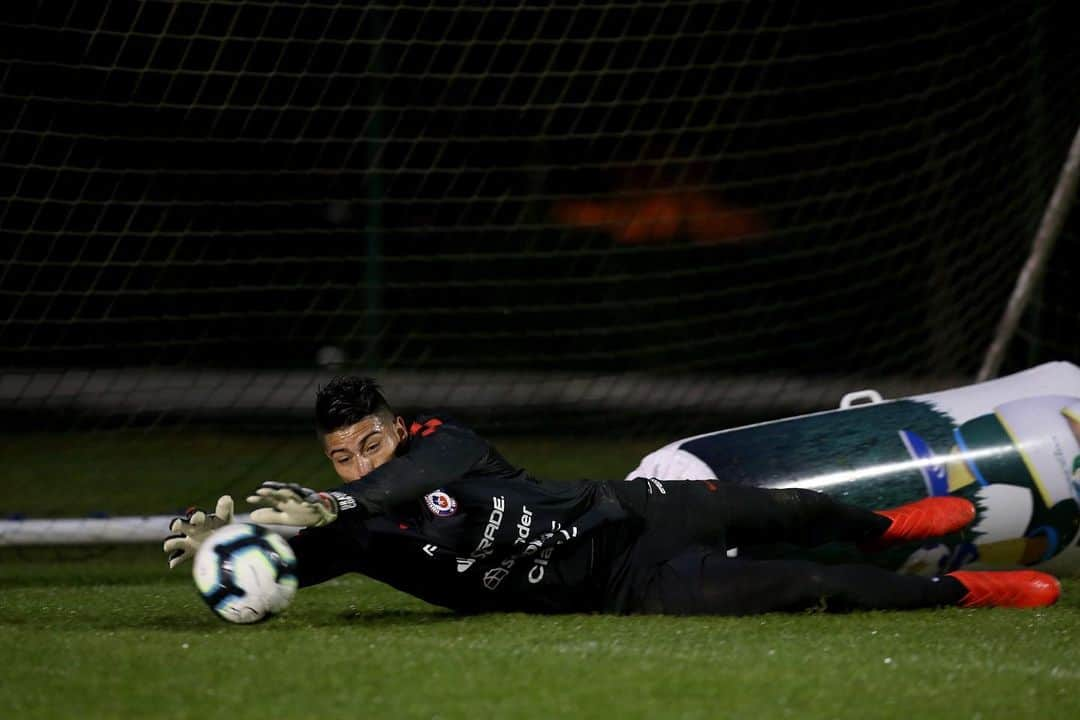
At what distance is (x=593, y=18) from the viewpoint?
1183 centimetres

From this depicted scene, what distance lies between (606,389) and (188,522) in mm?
6637

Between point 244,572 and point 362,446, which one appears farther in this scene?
point 362,446

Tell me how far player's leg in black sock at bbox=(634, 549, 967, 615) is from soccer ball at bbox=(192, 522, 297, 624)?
1.10 metres

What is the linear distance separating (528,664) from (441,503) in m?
0.86

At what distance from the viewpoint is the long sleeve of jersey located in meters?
4.20

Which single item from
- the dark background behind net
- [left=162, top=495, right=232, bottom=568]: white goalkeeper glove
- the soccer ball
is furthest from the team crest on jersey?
the dark background behind net

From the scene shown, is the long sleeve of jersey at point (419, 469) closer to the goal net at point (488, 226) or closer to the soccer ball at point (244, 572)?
the soccer ball at point (244, 572)

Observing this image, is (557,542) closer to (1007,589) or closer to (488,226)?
(1007,589)

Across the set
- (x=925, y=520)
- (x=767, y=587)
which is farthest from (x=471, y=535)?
(x=925, y=520)

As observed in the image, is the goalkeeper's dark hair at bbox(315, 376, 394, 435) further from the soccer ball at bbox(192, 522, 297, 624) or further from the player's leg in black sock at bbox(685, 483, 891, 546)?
the player's leg in black sock at bbox(685, 483, 891, 546)

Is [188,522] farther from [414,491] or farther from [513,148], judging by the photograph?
[513,148]

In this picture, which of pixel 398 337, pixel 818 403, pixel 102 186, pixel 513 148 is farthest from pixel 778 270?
pixel 102 186

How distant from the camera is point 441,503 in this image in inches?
175

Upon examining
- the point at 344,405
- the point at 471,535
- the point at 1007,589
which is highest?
the point at 1007,589
